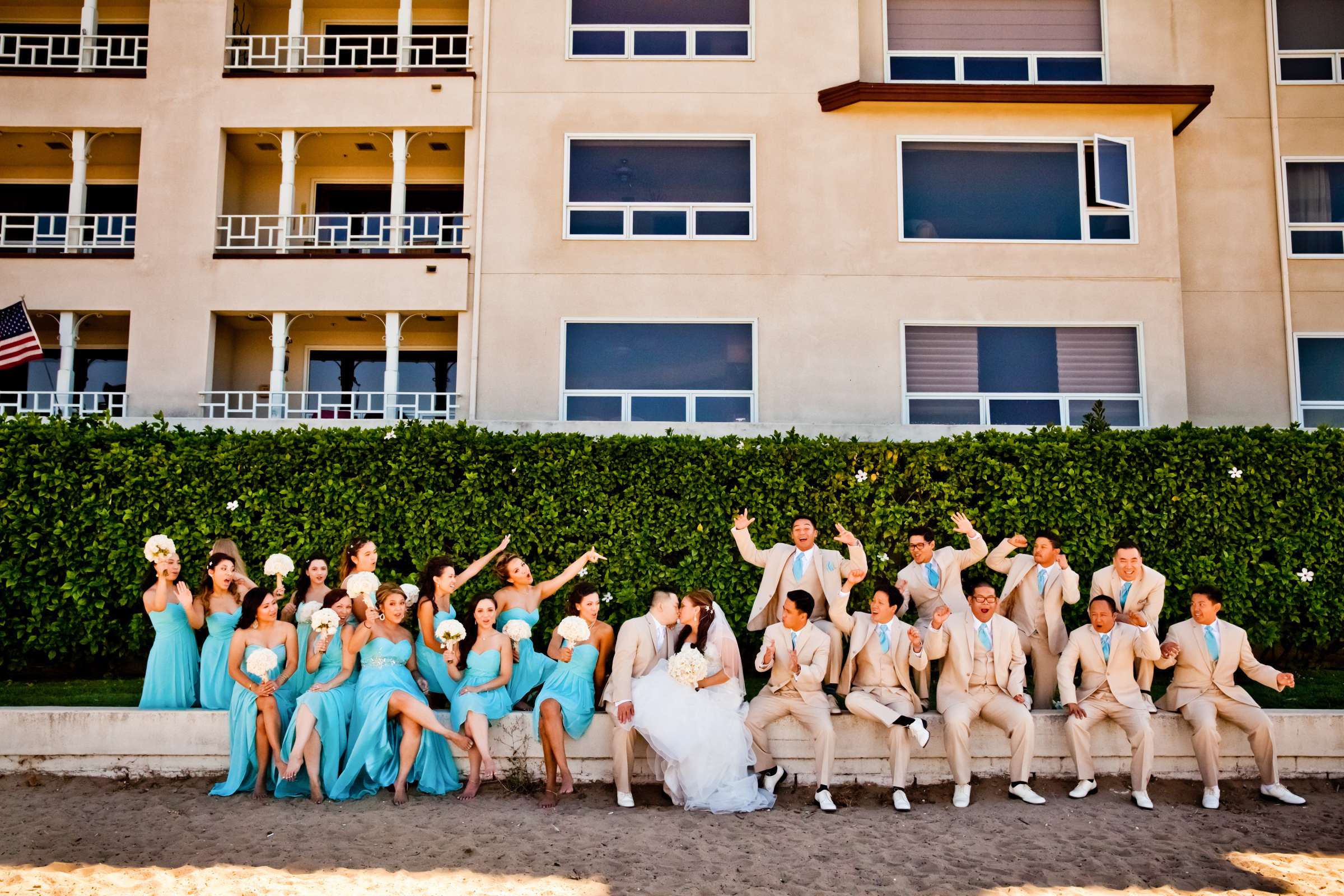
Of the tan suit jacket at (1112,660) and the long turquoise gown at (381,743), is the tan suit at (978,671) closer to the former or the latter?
the tan suit jacket at (1112,660)

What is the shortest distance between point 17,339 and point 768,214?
11611mm

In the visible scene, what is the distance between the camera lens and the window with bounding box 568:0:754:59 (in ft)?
56.9

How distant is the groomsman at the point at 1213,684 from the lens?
903 cm

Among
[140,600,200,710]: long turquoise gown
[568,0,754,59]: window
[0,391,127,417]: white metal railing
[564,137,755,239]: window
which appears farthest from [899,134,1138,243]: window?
[0,391,127,417]: white metal railing

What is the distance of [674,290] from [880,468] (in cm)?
574

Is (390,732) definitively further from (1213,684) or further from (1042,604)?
(1213,684)

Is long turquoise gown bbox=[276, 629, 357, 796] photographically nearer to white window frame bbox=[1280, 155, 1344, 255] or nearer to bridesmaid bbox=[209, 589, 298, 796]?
bridesmaid bbox=[209, 589, 298, 796]

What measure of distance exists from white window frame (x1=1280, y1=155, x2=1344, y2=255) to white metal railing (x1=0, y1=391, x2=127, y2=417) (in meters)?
18.8

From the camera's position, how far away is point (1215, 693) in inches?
369

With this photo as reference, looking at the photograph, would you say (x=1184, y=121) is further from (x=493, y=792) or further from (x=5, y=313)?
(x=5, y=313)

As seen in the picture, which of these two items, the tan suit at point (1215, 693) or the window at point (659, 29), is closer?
the tan suit at point (1215, 693)

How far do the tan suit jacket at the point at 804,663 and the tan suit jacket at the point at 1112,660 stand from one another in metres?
2.12

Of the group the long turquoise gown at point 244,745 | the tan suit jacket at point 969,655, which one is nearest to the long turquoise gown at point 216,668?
the long turquoise gown at point 244,745

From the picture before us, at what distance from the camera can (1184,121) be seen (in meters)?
17.1
